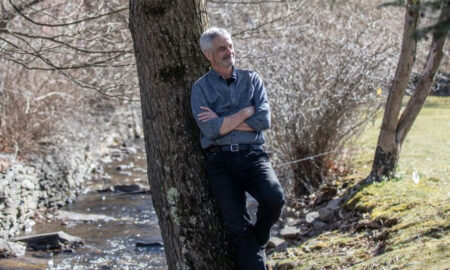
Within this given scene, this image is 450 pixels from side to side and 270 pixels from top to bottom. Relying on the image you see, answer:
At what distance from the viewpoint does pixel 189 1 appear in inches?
199

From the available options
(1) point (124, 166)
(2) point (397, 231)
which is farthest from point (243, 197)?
(1) point (124, 166)

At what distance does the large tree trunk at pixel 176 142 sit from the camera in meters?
4.96

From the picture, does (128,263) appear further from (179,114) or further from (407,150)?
(179,114)

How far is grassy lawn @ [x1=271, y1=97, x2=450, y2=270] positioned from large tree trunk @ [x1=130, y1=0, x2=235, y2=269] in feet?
5.81

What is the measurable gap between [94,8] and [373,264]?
564 cm

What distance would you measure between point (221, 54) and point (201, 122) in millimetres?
460

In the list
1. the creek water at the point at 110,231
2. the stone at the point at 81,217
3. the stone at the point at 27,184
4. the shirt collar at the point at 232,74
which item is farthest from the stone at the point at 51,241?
the shirt collar at the point at 232,74

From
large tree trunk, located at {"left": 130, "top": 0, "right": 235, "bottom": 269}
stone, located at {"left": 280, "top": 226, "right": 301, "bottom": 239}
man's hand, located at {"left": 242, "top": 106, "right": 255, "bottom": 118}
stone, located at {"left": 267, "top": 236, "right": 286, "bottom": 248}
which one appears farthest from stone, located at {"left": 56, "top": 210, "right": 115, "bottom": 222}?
man's hand, located at {"left": 242, "top": 106, "right": 255, "bottom": 118}

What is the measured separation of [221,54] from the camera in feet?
15.9

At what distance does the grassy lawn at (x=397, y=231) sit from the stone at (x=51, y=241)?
14.4 ft

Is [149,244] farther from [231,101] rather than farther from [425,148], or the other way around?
[231,101]

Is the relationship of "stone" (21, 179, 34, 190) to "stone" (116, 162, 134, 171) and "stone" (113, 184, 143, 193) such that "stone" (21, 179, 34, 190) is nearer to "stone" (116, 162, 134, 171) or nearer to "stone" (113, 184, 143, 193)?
"stone" (113, 184, 143, 193)

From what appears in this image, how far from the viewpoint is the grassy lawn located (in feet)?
20.5

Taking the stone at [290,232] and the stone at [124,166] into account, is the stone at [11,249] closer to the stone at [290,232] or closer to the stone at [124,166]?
the stone at [290,232]
